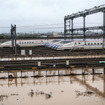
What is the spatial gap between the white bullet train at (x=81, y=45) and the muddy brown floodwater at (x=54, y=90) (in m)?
19.7

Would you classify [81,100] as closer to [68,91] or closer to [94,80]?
[68,91]

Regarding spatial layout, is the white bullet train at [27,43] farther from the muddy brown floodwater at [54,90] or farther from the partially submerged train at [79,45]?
the muddy brown floodwater at [54,90]

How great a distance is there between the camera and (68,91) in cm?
1243

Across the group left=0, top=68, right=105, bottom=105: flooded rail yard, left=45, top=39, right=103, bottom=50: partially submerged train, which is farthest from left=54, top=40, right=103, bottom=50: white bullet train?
left=0, top=68, right=105, bottom=105: flooded rail yard

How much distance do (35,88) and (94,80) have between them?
5.15 metres

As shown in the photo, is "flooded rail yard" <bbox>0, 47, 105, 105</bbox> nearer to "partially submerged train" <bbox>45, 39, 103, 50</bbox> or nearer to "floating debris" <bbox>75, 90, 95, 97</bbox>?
"floating debris" <bbox>75, 90, 95, 97</bbox>

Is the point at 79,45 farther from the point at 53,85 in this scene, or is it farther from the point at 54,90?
the point at 54,90

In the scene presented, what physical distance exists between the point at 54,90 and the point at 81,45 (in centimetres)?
2455

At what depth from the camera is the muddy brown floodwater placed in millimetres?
10773

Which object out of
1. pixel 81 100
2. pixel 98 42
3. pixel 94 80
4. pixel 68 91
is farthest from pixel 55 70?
pixel 98 42

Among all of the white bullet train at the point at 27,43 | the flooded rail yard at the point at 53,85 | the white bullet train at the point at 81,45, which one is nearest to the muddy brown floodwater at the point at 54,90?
the flooded rail yard at the point at 53,85

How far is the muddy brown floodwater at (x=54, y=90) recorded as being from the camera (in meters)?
10.8

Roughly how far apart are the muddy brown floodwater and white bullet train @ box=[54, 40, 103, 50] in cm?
1971

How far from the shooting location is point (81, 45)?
119 ft
